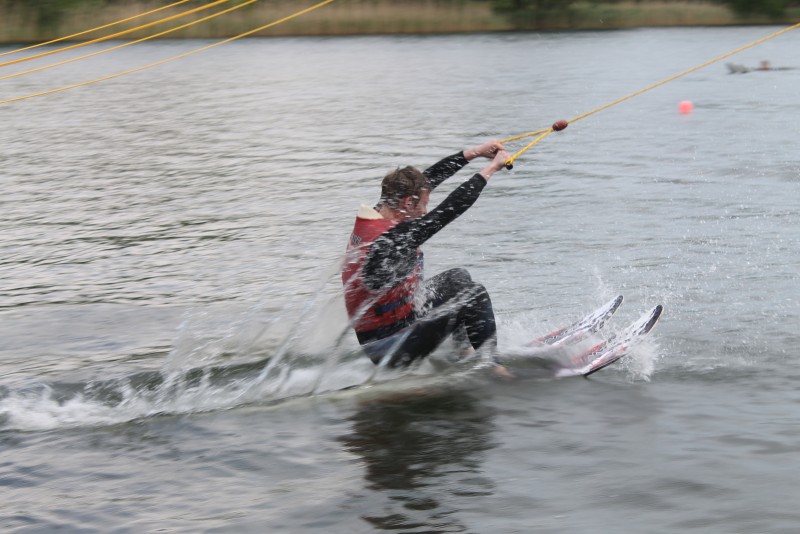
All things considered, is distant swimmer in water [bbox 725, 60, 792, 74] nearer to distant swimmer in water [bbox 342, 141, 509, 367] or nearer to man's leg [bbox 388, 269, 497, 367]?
distant swimmer in water [bbox 342, 141, 509, 367]

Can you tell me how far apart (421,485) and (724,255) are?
252 inches

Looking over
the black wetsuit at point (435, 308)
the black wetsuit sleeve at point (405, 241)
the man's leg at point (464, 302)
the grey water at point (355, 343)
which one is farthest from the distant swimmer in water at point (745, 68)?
the black wetsuit sleeve at point (405, 241)

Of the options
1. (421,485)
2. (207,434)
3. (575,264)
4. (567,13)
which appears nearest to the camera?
(421,485)

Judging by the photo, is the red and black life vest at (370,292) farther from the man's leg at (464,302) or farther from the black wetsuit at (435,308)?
the man's leg at (464,302)

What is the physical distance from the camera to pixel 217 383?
8.20m

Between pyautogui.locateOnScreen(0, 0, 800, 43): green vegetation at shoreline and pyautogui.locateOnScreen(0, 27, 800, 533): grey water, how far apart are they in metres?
26.2

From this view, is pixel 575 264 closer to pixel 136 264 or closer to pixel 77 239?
pixel 136 264

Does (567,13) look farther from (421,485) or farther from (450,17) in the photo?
(421,485)

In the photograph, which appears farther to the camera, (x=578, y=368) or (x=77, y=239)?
(x=77, y=239)

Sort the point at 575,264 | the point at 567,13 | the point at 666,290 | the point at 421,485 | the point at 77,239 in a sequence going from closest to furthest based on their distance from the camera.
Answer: the point at 421,485
the point at 666,290
the point at 575,264
the point at 77,239
the point at 567,13

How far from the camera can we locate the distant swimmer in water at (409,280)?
7316mm

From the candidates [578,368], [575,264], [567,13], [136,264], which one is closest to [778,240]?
[575,264]

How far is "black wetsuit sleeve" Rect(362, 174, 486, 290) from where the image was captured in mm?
7254

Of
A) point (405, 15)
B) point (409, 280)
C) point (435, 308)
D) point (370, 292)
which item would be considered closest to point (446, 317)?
point (435, 308)
